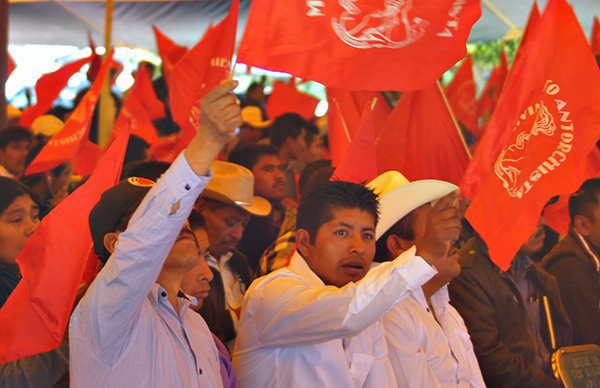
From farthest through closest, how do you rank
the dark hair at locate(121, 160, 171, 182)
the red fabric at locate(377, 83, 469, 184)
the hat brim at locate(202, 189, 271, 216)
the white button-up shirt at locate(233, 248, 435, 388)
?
the red fabric at locate(377, 83, 469, 184), the hat brim at locate(202, 189, 271, 216), the dark hair at locate(121, 160, 171, 182), the white button-up shirt at locate(233, 248, 435, 388)

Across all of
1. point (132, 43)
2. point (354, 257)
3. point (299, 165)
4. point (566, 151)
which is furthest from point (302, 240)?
point (132, 43)

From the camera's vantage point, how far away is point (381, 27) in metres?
2.93

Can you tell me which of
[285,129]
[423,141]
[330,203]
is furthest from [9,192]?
[285,129]

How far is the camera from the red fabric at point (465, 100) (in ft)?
20.5

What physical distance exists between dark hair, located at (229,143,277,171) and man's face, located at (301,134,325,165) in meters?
1.33

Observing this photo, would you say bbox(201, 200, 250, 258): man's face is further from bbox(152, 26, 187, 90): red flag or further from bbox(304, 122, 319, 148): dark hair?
bbox(152, 26, 187, 90): red flag

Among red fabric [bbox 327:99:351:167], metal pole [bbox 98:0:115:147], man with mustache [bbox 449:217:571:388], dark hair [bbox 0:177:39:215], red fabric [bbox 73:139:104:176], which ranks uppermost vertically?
metal pole [bbox 98:0:115:147]

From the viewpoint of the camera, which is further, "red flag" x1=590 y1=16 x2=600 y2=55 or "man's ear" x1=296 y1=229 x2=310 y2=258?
"red flag" x1=590 y1=16 x2=600 y2=55

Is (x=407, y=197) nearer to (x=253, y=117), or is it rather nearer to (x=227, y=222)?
(x=227, y=222)

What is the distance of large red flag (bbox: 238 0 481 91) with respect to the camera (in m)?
2.89

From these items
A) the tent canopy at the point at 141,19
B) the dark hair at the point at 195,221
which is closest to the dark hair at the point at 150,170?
the dark hair at the point at 195,221

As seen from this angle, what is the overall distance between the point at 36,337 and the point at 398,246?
4.95 ft

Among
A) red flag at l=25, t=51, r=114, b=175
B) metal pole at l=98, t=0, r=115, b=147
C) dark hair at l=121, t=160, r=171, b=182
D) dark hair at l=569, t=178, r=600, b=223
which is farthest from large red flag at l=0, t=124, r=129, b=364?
dark hair at l=569, t=178, r=600, b=223

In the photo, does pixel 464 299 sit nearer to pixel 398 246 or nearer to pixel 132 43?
pixel 398 246
